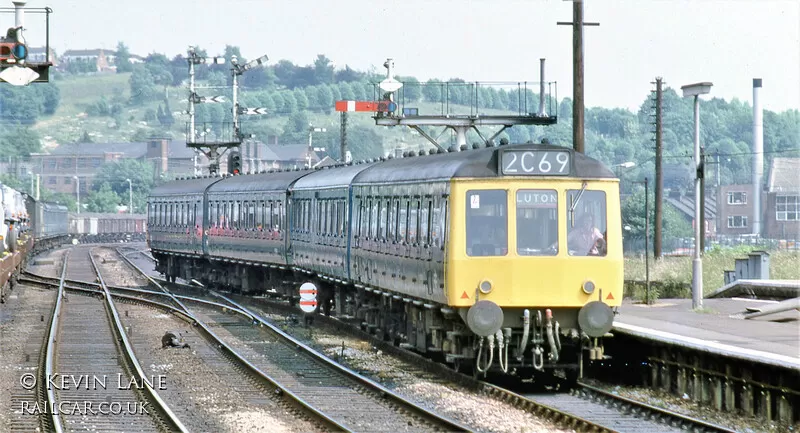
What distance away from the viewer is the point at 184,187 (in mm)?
46406

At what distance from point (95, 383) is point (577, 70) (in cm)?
1217

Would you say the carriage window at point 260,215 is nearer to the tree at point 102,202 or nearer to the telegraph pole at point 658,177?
the telegraph pole at point 658,177

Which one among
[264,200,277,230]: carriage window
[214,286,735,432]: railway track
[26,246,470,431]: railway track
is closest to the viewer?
[214,286,735,432]: railway track

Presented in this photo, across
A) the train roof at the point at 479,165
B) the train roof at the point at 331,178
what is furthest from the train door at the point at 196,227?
the train roof at the point at 479,165

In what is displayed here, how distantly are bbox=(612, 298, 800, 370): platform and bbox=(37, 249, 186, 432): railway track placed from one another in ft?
21.7

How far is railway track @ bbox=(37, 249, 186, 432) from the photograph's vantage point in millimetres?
15328

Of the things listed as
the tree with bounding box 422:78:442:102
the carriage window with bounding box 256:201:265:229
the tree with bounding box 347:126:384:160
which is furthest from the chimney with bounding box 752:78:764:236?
the tree with bounding box 347:126:384:160

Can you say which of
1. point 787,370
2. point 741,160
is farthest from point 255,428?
point 741,160

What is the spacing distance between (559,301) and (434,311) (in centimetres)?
248

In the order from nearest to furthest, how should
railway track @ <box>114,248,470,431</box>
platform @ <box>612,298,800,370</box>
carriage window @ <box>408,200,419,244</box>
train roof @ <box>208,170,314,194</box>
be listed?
1. railway track @ <box>114,248,470,431</box>
2. platform @ <box>612,298,800,370</box>
3. carriage window @ <box>408,200,419,244</box>
4. train roof @ <box>208,170,314,194</box>

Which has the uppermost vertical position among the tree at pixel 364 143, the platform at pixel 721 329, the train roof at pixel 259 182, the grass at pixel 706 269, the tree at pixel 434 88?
the tree at pixel 364 143

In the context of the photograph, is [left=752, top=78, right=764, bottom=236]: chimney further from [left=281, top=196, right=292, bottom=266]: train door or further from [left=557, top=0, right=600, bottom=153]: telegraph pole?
[left=557, top=0, right=600, bottom=153]: telegraph pole

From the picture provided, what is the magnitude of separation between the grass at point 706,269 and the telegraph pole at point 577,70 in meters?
8.39

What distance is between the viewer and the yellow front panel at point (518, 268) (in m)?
17.2
